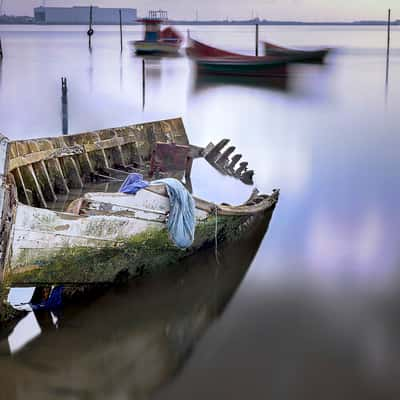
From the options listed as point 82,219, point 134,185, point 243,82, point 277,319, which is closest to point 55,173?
point 134,185

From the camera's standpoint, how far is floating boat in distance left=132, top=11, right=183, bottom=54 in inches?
1859

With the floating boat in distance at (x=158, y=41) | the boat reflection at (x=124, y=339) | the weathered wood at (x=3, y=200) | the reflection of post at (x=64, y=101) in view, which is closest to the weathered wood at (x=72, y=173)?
the boat reflection at (x=124, y=339)

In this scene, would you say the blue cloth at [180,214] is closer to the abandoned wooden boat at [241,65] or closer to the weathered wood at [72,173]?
the weathered wood at [72,173]

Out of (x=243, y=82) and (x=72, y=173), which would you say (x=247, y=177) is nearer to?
(x=72, y=173)

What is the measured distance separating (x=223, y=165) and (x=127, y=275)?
468 cm

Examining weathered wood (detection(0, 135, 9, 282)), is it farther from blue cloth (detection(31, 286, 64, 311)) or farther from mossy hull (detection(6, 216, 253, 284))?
blue cloth (detection(31, 286, 64, 311))

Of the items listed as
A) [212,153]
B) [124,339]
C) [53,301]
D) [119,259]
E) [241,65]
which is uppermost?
[241,65]

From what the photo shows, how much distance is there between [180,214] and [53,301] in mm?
1226

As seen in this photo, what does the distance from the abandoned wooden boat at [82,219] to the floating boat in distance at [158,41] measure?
39708mm

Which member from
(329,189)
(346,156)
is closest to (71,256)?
(329,189)

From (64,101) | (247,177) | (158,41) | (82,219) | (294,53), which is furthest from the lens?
(158,41)

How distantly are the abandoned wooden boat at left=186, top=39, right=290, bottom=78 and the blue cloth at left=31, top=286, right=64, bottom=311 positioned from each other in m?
26.2

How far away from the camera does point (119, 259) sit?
570 centimetres

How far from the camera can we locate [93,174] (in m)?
8.32
